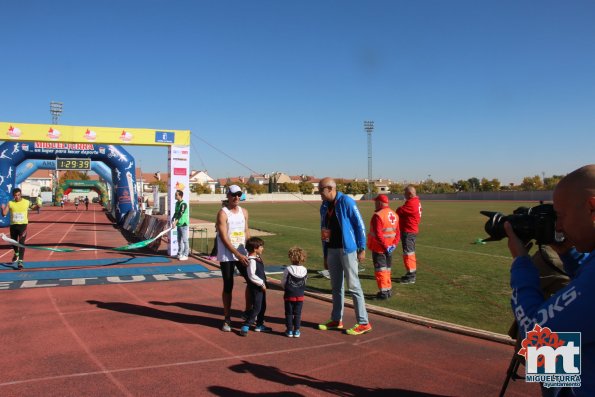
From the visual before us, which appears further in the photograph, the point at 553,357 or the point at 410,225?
the point at 410,225

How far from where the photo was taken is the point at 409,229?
8977 mm

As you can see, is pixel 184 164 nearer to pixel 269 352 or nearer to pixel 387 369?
pixel 269 352

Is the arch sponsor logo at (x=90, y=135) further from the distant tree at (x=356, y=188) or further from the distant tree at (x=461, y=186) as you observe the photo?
the distant tree at (x=461, y=186)

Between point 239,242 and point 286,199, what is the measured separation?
3743 inches

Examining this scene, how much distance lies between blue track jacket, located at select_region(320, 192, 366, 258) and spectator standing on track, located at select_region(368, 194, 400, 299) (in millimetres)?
1773

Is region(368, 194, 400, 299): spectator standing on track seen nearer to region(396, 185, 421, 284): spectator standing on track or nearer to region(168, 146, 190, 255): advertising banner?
region(396, 185, 421, 284): spectator standing on track

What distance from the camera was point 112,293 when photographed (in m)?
8.05

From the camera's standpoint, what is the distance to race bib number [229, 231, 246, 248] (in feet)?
19.6

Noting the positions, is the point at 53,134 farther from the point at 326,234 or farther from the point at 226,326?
the point at 326,234

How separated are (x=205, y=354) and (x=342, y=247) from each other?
83.3 inches

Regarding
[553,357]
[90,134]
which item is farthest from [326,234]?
[90,134]

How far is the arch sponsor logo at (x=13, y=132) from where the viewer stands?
12.9 m

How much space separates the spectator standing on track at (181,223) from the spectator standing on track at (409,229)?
610cm

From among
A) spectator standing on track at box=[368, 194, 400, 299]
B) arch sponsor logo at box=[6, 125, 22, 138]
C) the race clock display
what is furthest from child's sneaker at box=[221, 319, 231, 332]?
the race clock display
